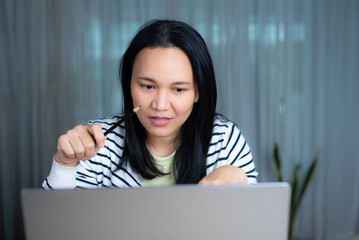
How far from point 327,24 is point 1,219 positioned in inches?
109

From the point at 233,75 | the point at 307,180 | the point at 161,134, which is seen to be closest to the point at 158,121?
the point at 161,134

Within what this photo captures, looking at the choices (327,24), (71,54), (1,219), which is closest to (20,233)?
(1,219)

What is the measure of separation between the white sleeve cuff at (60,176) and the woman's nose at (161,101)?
1.01 feet

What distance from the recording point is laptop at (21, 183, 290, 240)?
582 millimetres

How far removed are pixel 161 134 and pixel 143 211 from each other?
58 centimetres

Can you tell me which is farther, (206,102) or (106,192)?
(206,102)

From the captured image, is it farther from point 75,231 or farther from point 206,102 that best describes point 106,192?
point 206,102

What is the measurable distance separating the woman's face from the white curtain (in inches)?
54.8

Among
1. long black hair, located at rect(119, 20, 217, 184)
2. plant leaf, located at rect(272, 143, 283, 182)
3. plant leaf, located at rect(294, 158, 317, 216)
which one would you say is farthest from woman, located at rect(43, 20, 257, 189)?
plant leaf, located at rect(294, 158, 317, 216)

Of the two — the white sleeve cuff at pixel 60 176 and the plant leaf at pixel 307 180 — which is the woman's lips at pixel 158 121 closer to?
the white sleeve cuff at pixel 60 176

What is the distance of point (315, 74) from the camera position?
247 centimetres

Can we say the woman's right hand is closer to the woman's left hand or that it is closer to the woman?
the woman

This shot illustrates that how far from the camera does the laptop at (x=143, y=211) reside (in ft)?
1.91

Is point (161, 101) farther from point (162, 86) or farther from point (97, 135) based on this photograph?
point (97, 135)
